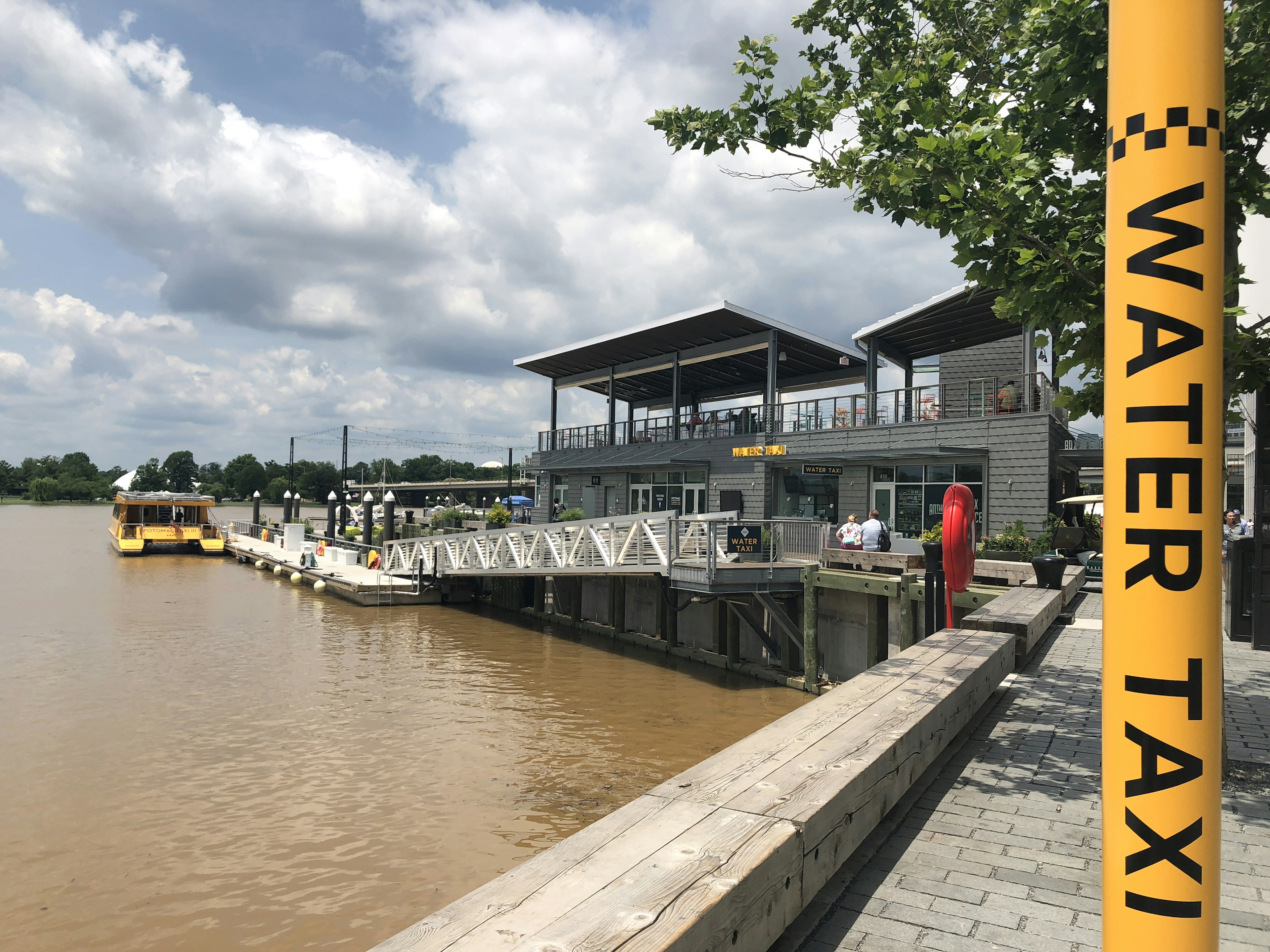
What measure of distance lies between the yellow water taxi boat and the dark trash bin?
42.3 meters

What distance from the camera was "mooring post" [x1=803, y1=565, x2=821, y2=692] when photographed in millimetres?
15531

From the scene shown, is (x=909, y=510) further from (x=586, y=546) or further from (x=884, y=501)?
(x=586, y=546)

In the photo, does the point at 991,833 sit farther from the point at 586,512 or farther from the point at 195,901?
the point at 586,512

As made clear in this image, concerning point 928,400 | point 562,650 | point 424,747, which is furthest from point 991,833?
point 928,400

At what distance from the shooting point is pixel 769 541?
52.2 feet

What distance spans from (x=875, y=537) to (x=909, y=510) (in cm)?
618

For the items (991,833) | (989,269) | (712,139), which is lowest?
(991,833)

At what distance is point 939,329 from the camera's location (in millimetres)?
24219

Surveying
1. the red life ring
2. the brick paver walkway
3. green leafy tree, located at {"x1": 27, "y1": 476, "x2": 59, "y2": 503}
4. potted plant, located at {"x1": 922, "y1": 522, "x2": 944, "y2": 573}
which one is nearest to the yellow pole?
the brick paver walkway

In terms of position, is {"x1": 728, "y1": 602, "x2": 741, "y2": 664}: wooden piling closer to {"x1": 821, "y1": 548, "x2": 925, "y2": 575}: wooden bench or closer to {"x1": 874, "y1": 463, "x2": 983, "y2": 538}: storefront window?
{"x1": 821, "y1": 548, "x2": 925, "y2": 575}: wooden bench

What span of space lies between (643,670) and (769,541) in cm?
404

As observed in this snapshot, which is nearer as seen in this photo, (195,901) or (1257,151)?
(1257,151)

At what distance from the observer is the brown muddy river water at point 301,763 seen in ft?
24.3

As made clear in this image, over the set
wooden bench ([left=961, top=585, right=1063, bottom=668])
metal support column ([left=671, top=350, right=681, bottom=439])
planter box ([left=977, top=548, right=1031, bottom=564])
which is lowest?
wooden bench ([left=961, top=585, right=1063, bottom=668])
